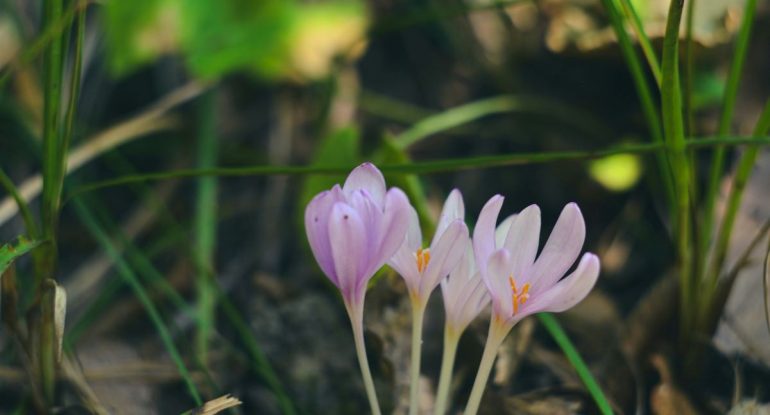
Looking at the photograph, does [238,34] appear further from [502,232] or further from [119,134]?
[502,232]

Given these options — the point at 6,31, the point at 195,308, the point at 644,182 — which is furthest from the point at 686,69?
the point at 6,31

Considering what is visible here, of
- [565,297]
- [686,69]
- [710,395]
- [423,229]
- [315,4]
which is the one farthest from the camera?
[315,4]

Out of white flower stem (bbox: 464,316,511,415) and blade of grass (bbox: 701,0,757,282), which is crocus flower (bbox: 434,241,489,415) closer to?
white flower stem (bbox: 464,316,511,415)

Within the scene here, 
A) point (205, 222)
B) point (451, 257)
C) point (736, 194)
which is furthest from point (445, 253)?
point (205, 222)

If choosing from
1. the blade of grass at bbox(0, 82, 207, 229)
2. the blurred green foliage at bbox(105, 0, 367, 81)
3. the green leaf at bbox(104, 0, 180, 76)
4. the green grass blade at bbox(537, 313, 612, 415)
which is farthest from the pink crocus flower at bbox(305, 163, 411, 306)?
the green leaf at bbox(104, 0, 180, 76)

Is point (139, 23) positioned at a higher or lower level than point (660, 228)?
higher

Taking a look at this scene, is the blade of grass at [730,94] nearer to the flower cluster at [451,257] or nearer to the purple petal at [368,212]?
the flower cluster at [451,257]

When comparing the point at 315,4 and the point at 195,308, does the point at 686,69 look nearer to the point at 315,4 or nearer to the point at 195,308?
the point at 195,308
